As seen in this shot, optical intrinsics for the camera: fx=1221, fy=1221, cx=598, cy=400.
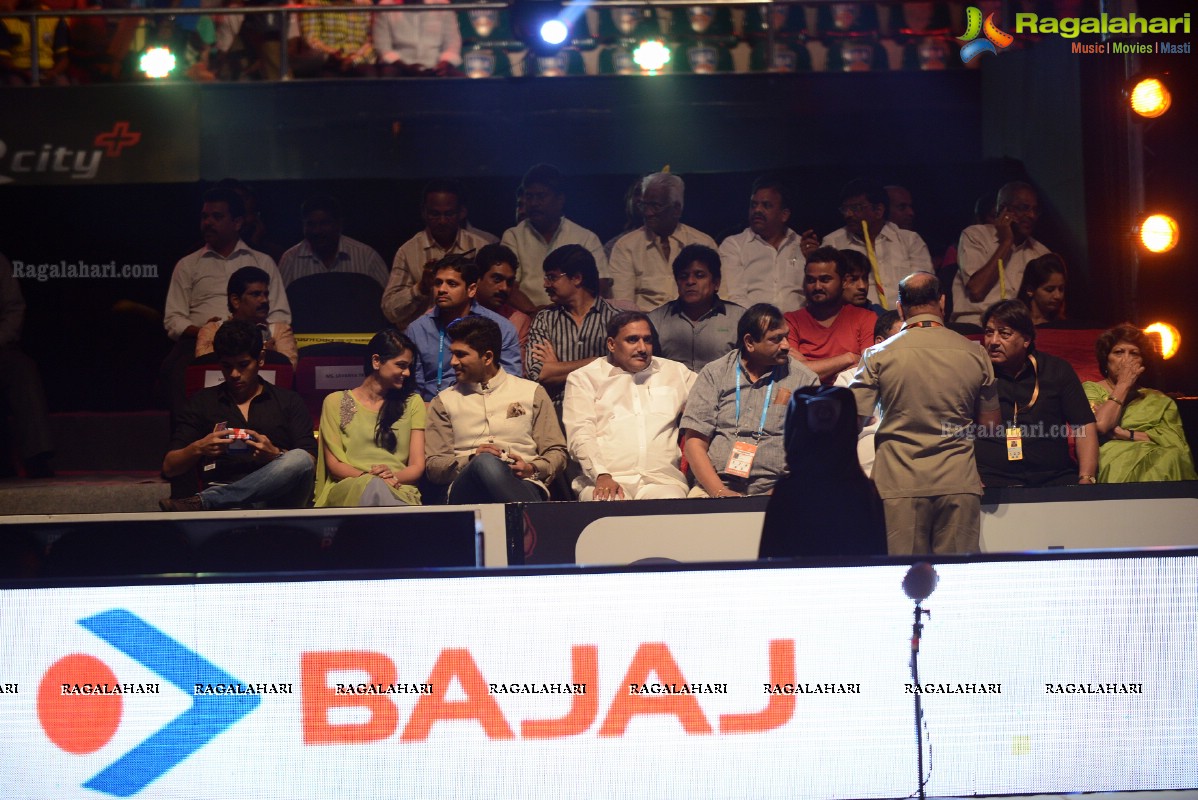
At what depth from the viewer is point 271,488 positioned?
267 inches

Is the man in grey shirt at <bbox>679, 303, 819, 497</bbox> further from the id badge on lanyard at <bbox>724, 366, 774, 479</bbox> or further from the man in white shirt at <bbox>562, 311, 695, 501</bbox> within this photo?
the man in white shirt at <bbox>562, 311, 695, 501</bbox>

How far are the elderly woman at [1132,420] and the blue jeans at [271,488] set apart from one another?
460 cm

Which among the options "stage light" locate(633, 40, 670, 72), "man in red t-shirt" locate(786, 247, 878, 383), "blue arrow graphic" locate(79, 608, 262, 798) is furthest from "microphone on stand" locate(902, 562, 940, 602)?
"stage light" locate(633, 40, 670, 72)

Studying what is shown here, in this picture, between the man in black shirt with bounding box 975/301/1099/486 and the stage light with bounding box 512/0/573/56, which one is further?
the stage light with bounding box 512/0/573/56

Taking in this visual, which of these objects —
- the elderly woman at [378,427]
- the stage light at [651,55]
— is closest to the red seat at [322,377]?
the elderly woman at [378,427]

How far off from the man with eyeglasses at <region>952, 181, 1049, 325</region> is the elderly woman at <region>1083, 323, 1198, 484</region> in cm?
121

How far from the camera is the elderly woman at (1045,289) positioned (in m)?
8.29

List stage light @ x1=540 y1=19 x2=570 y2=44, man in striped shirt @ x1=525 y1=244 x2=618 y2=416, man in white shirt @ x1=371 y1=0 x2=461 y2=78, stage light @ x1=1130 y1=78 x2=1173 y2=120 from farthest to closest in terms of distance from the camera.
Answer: man in white shirt @ x1=371 y1=0 x2=461 y2=78
stage light @ x1=540 y1=19 x2=570 y2=44
man in striped shirt @ x1=525 y1=244 x2=618 y2=416
stage light @ x1=1130 y1=78 x2=1173 y2=120

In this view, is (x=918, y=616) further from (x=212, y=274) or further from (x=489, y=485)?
(x=212, y=274)

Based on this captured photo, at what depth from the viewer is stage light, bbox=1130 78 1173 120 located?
762cm

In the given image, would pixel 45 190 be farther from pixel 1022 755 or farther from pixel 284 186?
pixel 1022 755

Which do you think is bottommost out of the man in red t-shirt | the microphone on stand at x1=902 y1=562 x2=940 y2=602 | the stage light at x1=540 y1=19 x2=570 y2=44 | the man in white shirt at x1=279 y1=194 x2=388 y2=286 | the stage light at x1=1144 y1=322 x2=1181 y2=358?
the microphone on stand at x1=902 y1=562 x2=940 y2=602

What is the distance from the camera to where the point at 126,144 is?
9273mm

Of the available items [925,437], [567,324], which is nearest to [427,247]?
[567,324]
